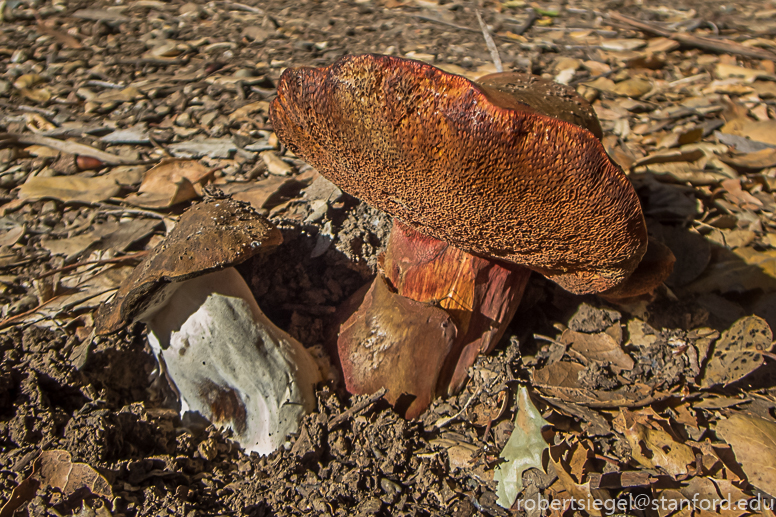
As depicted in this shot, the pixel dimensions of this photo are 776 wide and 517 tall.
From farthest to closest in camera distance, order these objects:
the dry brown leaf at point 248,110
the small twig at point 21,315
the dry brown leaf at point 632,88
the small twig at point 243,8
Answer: the small twig at point 243,8 → the dry brown leaf at point 632,88 → the dry brown leaf at point 248,110 → the small twig at point 21,315

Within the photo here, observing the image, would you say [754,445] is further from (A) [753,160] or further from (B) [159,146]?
(B) [159,146]

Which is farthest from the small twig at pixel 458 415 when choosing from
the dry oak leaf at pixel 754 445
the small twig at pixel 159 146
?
the small twig at pixel 159 146

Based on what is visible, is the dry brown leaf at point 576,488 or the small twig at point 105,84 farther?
the small twig at point 105,84

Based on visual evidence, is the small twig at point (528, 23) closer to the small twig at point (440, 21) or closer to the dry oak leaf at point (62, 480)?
the small twig at point (440, 21)

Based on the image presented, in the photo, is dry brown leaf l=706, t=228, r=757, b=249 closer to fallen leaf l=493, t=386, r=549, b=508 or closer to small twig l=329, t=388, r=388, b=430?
fallen leaf l=493, t=386, r=549, b=508

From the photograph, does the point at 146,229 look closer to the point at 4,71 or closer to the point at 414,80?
the point at 414,80

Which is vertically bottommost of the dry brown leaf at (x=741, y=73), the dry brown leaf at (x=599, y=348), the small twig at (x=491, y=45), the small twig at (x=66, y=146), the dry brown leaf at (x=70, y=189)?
the dry brown leaf at (x=599, y=348)

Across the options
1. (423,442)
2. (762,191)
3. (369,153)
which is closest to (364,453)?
(423,442)

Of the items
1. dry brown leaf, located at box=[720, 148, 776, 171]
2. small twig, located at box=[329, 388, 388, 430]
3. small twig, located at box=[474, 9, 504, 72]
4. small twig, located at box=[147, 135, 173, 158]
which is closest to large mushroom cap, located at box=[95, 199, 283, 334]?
small twig, located at box=[329, 388, 388, 430]
